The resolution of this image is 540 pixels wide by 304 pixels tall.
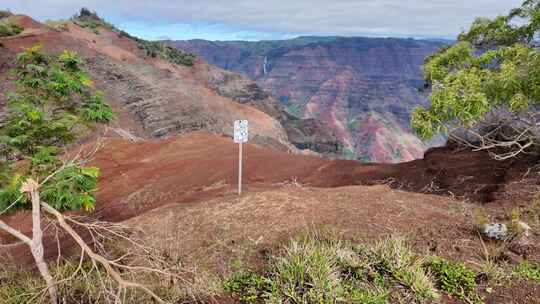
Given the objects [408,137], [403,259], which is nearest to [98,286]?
[403,259]

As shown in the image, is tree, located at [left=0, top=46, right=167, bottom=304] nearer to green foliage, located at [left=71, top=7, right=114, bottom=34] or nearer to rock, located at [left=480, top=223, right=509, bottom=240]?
rock, located at [left=480, top=223, right=509, bottom=240]

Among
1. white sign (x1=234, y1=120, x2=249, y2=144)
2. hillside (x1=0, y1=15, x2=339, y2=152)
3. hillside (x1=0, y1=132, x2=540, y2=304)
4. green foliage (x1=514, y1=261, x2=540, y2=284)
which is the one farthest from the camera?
hillside (x1=0, y1=15, x2=339, y2=152)

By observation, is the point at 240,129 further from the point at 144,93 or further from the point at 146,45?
the point at 146,45

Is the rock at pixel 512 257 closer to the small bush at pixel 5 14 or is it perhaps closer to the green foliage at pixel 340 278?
the green foliage at pixel 340 278

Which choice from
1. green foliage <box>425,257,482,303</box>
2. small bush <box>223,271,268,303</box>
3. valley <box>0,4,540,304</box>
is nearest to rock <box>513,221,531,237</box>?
valley <box>0,4,540,304</box>

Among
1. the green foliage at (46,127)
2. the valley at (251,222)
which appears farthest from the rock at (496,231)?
the green foliage at (46,127)

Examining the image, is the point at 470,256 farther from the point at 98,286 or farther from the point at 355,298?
the point at 98,286

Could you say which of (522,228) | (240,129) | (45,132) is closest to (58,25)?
(240,129)

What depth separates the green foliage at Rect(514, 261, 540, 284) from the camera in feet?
15.8

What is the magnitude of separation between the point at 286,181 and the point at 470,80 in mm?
6260

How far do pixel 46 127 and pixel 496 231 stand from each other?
5.86 metres

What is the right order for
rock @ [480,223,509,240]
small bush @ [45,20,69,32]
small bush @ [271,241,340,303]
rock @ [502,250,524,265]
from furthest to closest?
small bush @ [45,20,69,32] → rock @ [480,223,509,240] → rock @ [502,250,524,265] → small bush @ [271,241,340,303]

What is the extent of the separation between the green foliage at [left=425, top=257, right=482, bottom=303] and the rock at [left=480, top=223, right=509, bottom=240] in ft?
3.24

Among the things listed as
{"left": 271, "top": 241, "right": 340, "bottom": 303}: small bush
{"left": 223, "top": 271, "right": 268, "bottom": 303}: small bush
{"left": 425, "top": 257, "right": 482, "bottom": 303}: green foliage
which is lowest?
{"left": 223, "top": 271, "right": 268, "bottom": 303}: small bush
